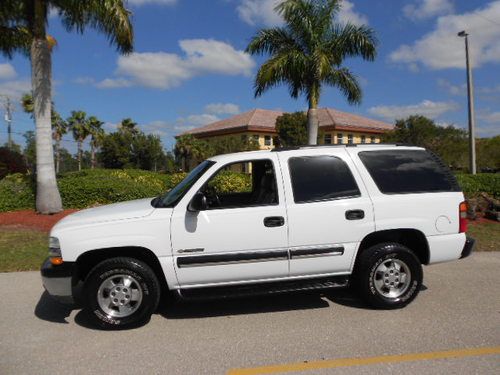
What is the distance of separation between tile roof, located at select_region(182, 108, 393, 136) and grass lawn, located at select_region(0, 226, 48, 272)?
36.7 metres

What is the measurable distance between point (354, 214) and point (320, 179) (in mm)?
536

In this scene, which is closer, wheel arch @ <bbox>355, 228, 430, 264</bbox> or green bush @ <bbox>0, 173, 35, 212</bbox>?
wheel arch @ <bbox>355, 228, 430, 264</bbox>

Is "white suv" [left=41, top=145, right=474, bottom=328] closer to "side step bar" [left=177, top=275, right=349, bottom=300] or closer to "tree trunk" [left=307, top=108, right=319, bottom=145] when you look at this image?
"side step bar" [left=177, top=275, right=349, bottom=300]

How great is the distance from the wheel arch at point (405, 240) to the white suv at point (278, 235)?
0.05 feet

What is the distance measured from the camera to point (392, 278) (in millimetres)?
5156

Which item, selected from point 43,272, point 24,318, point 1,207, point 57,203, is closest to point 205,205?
point 43,272

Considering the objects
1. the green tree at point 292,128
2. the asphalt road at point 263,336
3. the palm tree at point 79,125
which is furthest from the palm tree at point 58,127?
the asphalt road at point 263,336

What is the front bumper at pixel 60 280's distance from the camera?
4562 millimetres

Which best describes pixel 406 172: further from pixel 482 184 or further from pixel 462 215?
pixel 482 184

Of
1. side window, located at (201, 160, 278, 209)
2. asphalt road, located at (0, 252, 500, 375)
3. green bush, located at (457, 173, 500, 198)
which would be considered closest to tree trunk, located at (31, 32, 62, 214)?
asphalt road, located at (0, 252, 500, 375)

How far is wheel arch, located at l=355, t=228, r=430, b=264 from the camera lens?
16.9 feet

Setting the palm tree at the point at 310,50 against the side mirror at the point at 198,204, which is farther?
the palm tree at the point at 310,50

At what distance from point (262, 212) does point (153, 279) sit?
1.33m

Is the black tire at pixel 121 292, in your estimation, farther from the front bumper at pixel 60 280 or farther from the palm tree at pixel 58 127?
the palm tree at pixel 58 127
